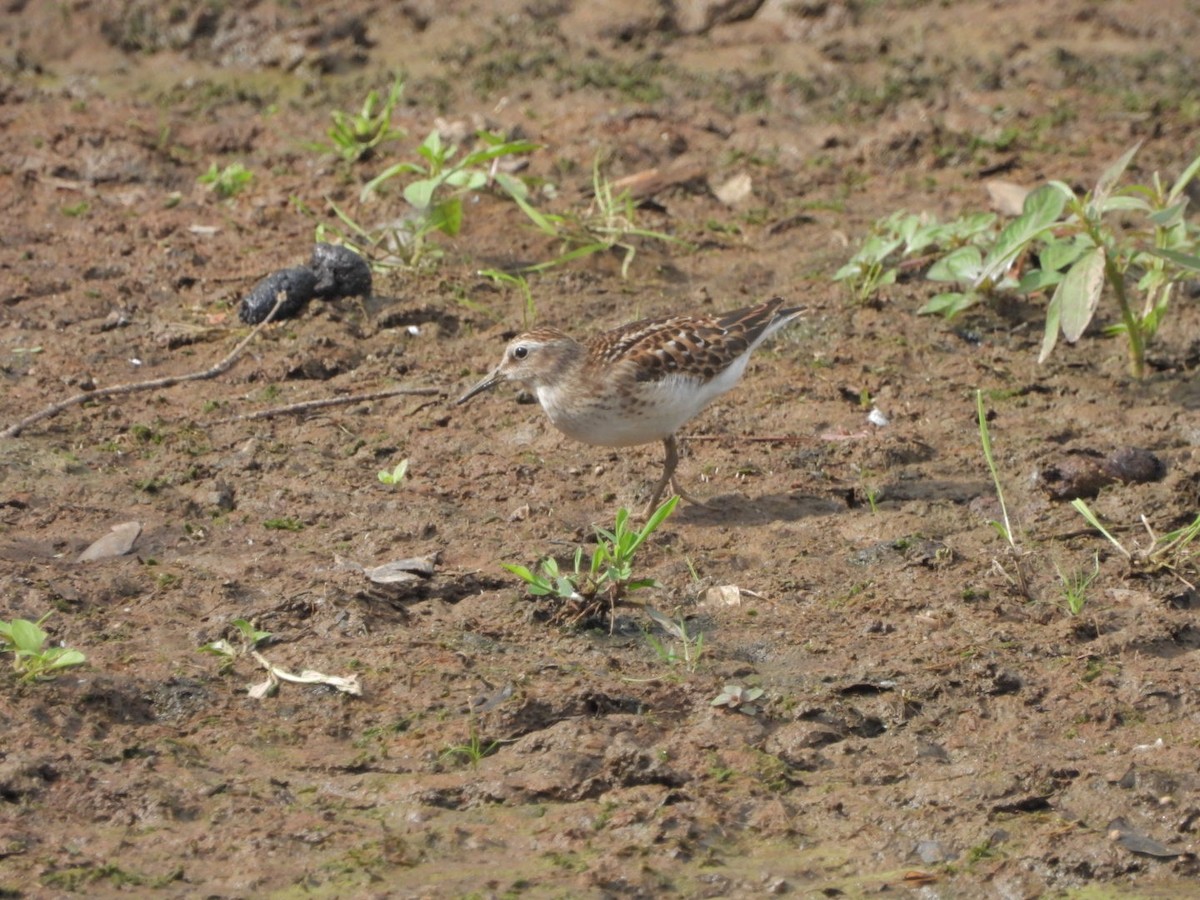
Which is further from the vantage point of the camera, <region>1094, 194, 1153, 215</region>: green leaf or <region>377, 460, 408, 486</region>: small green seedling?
<region>1094, 194, 1153, 215</region>: green leaf

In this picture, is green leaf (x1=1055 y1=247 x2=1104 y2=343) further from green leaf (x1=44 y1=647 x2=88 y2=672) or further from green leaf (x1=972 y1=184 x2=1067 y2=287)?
green leaf (x1=44 y1=647 x2=88 y2=672)

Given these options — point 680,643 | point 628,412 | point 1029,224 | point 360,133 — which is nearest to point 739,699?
point 680,643

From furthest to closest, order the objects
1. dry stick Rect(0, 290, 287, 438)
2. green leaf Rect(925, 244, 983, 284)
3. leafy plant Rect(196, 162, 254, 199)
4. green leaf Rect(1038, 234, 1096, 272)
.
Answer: leafy plant Rect(196, 162, 254, 199) < green leaf Rect(925, 244, 983, 284) < green leaf Rect(1038, 234, 1096, 272) < dry stick Rect(0, 290, 287, 438)

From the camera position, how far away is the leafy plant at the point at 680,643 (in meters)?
5.88

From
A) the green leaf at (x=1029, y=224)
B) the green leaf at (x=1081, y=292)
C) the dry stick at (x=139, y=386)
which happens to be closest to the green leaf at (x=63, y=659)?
the dry stick at (x=139, y=386)

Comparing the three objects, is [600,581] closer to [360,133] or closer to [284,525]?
[284,525]

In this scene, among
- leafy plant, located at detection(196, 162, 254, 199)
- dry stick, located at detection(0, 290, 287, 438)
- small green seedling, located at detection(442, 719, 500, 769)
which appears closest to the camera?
small green seedling, located at detection(442, 719, 500, 769)

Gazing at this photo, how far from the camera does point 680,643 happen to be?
6043 mm

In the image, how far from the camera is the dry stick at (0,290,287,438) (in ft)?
24.2

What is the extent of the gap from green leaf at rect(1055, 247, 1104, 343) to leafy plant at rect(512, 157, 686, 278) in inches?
95.6

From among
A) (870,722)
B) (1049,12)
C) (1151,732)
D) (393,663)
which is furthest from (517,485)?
(1049,12)

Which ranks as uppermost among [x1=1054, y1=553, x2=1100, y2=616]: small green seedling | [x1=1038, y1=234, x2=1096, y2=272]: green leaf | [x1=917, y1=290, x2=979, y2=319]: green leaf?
[x1=1038, y1=234, x2=1096, y2=272]: green leaf

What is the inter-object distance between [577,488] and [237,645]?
6.78 ft

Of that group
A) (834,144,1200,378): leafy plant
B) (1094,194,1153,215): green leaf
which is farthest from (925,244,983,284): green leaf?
(1094,194,1153,215): green leaf
